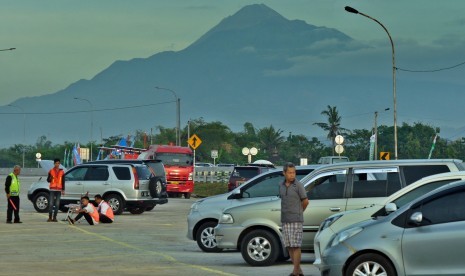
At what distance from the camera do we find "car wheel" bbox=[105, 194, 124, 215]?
38031 millimetres

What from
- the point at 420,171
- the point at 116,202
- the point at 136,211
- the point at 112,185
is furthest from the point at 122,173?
the point at 420,171

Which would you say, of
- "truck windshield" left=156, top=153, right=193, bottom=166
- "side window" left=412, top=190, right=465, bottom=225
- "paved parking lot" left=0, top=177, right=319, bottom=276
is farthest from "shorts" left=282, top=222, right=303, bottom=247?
"truck windshield" left=156, top=153, right=193, bottom=166

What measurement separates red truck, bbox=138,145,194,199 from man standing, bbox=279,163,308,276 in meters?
39.9

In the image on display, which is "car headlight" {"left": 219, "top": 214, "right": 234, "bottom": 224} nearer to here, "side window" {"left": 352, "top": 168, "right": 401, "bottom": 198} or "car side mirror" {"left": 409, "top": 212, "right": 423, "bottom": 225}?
"side window" {"left": 352, "top": 168, "right": 401, "bottom": 198}

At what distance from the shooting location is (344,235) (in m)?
14.8

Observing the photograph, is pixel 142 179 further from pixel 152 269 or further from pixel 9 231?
pixel 152 269

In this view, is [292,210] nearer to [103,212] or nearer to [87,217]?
[87,217]

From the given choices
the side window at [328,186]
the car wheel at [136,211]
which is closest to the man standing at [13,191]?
the car wheel at [136,211]

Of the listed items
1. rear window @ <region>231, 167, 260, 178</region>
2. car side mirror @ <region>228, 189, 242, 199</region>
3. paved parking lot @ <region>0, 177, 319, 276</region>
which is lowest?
paved parking lot @ <region>0, 177, 319, 276</region>

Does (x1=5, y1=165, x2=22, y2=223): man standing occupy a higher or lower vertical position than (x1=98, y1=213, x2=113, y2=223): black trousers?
higher

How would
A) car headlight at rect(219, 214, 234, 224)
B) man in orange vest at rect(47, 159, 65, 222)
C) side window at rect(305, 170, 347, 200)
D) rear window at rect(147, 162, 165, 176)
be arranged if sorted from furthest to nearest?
1. rear window at rect(147, 162, 165, 176)
2. man in orange vest at rect(47, 159, 65, 222)
3. car headlight at rect(219, 214, 234, 224)
4. side window at rect(305, 170, 347, 200)

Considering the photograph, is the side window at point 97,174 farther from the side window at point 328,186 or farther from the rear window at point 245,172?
the side window at point 328,186

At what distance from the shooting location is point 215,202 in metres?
23.2

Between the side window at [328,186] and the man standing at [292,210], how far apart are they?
2141 mm
